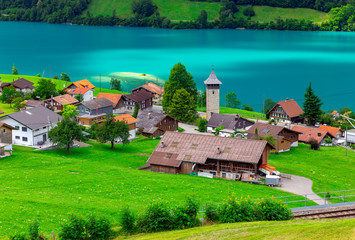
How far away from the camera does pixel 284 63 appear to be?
7318 inches

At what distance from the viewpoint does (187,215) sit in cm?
2781

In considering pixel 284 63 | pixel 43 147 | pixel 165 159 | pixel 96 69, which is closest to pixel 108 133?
pixel 43 147

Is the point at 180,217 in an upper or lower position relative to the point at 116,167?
upper

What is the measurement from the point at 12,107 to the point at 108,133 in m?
35.8

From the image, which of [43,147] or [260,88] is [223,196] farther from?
[260,88]

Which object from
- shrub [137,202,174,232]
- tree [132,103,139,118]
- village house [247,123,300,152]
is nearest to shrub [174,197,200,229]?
shrub [137,202,174,232]

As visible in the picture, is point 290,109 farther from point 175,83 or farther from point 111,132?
point 111,132

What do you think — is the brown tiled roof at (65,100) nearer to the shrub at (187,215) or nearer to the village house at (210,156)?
the village house at (210,156)

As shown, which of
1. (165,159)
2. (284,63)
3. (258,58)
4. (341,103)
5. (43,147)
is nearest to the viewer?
(165,159)

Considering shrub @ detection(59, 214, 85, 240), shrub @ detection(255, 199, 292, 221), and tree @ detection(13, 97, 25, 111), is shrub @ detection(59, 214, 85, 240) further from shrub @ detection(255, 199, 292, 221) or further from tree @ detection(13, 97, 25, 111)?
tree @ detection(13, 97, 25, 111)

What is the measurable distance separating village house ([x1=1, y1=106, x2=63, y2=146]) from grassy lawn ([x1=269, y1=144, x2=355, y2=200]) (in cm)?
3084

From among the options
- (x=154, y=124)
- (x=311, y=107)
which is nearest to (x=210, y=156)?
(x=154, y=124)

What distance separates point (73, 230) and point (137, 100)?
237 feet

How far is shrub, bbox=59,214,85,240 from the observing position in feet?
83.2
